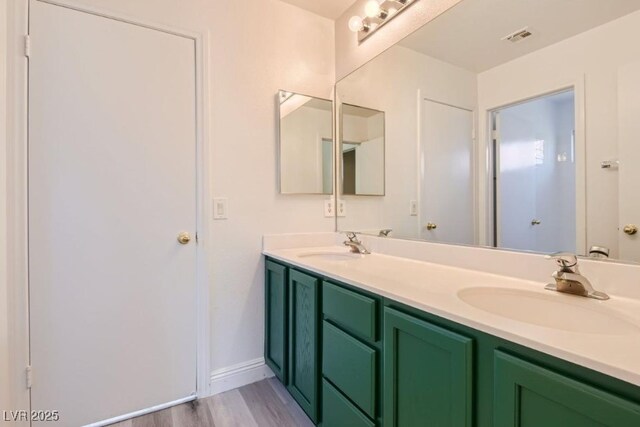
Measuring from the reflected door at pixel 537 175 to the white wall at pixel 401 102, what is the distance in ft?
0.81

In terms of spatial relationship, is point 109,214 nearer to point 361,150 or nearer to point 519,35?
point 361,150

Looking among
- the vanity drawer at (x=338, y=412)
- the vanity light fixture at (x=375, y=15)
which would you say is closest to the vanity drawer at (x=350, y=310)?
the vanity drawer at (x=338, y=412)

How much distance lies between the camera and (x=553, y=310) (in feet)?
3.11

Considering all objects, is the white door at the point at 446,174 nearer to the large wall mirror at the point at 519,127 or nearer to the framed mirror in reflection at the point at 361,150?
the large wall mirror at the point at 519,127

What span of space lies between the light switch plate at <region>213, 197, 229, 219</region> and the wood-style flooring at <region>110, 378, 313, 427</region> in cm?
105

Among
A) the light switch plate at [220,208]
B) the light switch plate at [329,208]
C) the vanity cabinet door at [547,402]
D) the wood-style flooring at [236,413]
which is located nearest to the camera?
the vanity cabinet door at [547,402]

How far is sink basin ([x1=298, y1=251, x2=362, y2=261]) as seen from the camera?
186 centimetres

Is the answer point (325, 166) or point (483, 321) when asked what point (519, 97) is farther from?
point (325, 166)

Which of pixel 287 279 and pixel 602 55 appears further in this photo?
pixel 287 279

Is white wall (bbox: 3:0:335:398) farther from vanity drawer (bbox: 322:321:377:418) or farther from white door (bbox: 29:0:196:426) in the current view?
vanity drawer (bbox: 322:321:377:418)

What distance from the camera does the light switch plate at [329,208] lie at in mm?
2195

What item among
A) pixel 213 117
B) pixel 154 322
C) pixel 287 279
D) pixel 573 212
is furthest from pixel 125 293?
pixel 573 212

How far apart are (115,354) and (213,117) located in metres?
1.37

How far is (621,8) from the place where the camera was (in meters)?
0.95
